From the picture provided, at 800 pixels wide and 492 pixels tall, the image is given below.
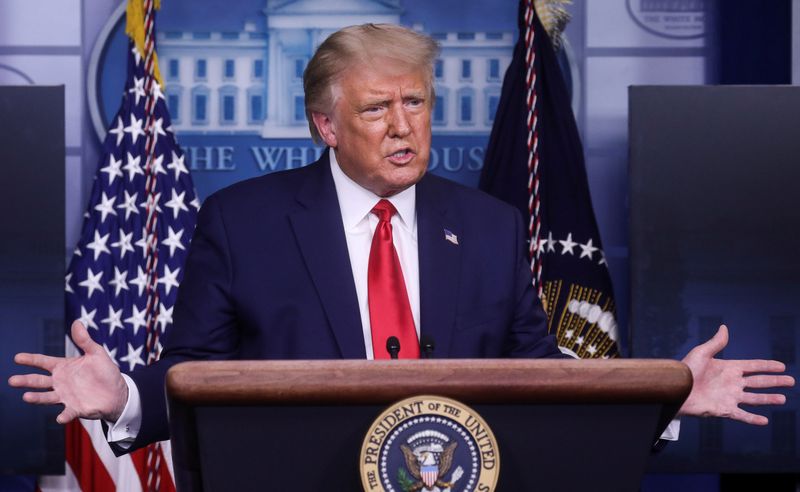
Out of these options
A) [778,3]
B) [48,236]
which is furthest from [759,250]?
[48,236]

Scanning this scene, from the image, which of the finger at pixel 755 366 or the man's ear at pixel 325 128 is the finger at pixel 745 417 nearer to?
the finger at pixel 755 366

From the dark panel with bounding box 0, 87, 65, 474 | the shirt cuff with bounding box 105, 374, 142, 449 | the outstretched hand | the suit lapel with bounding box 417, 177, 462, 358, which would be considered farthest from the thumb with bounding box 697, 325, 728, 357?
the dark panel with bounding box 0, 87, 65, 474

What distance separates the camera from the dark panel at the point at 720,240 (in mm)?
3639

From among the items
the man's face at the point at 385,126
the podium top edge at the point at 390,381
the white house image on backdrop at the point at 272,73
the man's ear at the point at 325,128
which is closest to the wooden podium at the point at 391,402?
the podium top edge at the point at 390,381

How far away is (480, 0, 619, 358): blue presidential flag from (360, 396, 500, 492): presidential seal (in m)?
2.57

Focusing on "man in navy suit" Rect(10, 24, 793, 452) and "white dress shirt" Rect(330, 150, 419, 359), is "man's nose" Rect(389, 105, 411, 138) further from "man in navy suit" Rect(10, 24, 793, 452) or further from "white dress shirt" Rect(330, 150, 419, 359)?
"white dress shirt" Rect(330, 150, 419, 359)

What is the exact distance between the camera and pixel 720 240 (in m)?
3.66

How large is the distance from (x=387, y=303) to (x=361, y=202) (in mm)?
266

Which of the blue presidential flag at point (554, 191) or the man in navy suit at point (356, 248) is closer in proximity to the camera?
the man in navy suit at point (356, 248)

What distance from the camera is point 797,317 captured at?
145 inches

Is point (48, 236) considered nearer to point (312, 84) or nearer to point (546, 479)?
point (312, 84)

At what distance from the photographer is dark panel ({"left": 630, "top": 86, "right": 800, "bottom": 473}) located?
3.64 metres

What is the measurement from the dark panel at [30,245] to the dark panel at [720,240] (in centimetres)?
193

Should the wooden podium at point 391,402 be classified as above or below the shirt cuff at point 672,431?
above
